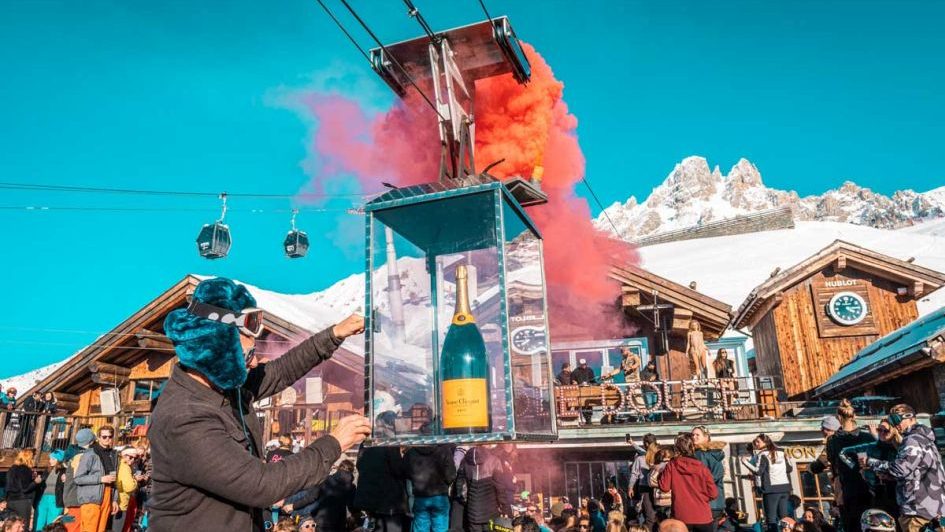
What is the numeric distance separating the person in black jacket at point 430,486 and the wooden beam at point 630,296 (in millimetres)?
11120

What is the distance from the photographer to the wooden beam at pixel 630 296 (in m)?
16.3

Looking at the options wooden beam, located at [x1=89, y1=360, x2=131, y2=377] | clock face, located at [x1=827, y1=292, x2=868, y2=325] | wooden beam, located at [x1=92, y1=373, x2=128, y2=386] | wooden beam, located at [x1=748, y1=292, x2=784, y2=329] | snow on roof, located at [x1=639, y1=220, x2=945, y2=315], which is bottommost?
wooden beam, located at [x1=92, y1=373, x2=128, y2=386]

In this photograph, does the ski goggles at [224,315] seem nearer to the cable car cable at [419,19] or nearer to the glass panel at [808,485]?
the cable car cable at [419,19]

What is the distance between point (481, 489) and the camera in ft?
24.3

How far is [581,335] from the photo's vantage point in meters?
17.2

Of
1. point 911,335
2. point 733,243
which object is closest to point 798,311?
point 911,335

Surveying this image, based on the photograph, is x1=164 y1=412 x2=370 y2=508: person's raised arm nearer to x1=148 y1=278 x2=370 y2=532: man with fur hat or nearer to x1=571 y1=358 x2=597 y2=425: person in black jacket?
x1=148 y1=278 x2=370 y2=532: man with fur hat

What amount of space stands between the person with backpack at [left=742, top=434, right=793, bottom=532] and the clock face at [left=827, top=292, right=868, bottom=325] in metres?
14.0

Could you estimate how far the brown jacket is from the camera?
83.8 inches

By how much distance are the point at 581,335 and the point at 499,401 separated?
14365mm

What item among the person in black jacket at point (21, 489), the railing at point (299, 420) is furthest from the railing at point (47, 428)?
the person in black jacket at point (21, 489)

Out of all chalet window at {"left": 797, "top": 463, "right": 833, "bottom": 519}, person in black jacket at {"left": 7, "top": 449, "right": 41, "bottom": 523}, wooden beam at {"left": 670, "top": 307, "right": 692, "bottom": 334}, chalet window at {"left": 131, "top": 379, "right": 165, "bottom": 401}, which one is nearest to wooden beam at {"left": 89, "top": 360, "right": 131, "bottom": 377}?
chalet window at {"left": 131, "top": 379, "right": 165, "bottom": 401}

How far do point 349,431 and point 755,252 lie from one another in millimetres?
63247

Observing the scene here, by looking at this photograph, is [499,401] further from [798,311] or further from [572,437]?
[798,311]
